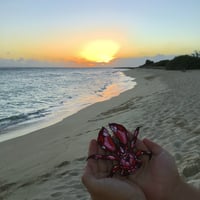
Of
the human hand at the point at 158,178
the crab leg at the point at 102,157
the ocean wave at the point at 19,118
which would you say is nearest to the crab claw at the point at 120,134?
the crab leg at the point at 102,157

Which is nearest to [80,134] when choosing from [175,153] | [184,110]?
[184,110]

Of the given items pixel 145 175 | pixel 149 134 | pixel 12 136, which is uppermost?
pixel 145 175

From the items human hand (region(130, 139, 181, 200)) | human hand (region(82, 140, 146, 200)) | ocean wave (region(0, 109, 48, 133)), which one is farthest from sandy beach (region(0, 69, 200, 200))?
ocean wave (region(0, 109, 48, 133))

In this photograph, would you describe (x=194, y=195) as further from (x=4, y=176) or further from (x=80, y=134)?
(x=80, y=134)

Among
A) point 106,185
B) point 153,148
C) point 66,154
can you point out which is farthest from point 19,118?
point 106,185

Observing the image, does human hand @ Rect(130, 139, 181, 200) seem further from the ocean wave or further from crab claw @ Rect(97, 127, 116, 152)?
the ocean wave

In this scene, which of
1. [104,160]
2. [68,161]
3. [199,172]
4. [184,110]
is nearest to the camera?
[104,160]
